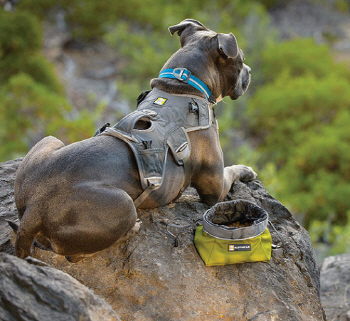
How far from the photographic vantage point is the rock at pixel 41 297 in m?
2.02

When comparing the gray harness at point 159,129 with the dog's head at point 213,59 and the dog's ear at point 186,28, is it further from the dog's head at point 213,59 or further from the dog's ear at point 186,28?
the dog's ear at point 186,28

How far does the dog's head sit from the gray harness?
30 cm

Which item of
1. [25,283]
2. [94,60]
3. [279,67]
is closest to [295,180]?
[279,67]

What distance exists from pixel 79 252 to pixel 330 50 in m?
26.7

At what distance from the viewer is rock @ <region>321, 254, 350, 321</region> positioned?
13.8 feet


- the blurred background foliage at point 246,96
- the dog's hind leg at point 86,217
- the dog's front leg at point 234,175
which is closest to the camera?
the dog's hind leg at point 86,217

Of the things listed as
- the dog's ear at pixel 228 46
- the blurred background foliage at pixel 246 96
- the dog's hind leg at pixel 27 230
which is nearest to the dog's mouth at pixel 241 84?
the dog's ear at pixel 228 46

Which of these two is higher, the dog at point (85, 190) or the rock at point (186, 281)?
the dog at point (85, 190)

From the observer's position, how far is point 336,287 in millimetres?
4621

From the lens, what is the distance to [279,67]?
22750 mm

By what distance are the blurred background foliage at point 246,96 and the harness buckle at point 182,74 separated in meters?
7.09

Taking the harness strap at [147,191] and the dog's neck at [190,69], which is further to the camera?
the dog's neck at [190,69]

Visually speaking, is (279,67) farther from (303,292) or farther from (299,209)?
(303,292)

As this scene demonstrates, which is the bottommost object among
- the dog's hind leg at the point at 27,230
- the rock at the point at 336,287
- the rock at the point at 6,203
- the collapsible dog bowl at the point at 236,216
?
the rock at the point at 336,287
